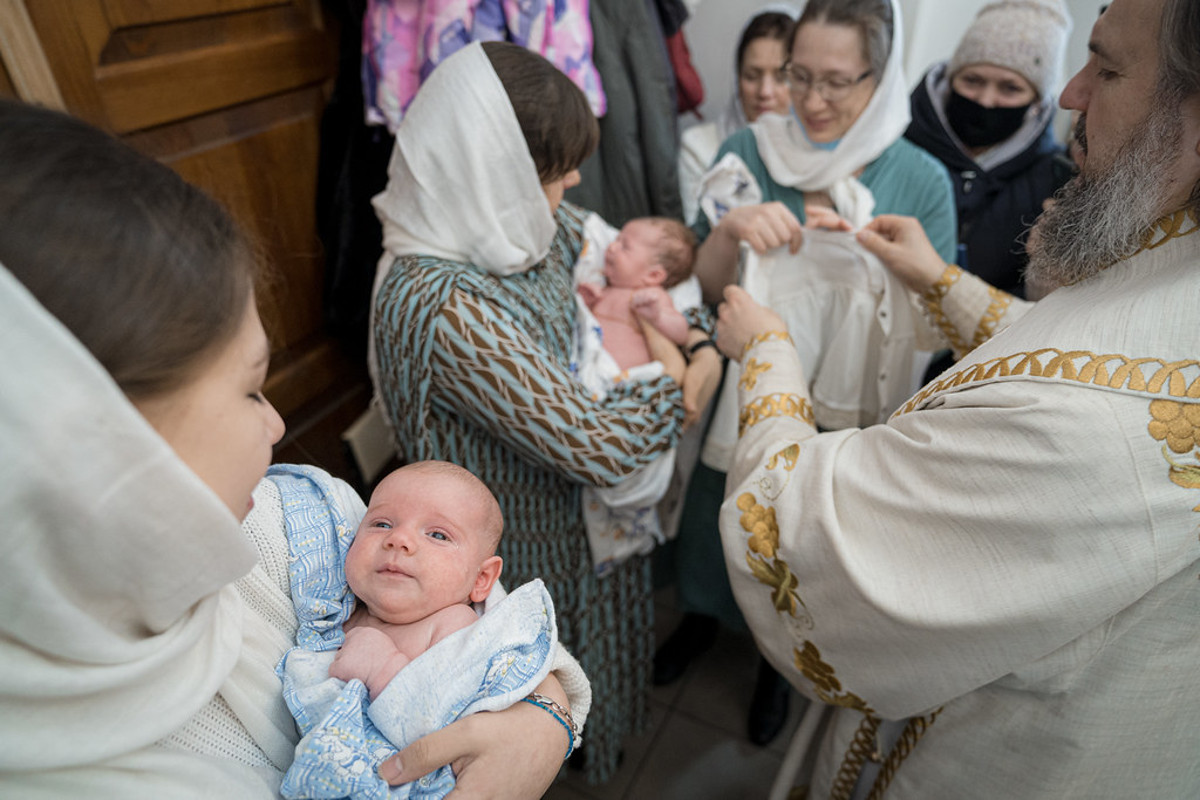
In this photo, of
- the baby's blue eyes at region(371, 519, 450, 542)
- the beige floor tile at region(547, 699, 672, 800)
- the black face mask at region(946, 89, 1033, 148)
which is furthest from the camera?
the black face mask at region(946, 89, 1033, 148)

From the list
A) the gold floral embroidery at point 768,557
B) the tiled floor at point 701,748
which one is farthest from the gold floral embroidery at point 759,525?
the tiled floor at point 701,748

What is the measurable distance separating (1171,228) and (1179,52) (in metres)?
0.20

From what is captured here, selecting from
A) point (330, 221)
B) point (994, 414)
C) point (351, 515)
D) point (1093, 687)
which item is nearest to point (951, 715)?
point (1093, 687)

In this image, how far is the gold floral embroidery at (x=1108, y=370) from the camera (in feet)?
2.62

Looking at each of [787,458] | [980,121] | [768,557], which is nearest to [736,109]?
[980,121]

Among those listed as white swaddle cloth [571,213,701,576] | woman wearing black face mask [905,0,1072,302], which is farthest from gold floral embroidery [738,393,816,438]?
woman wearing black face mask [905,0,1072,302]

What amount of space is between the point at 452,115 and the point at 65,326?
97 centimetres

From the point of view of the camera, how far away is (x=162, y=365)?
521mm

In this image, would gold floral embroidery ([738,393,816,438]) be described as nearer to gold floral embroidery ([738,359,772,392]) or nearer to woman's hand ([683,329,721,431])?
gold floral embroidery ([738,359,772,392])

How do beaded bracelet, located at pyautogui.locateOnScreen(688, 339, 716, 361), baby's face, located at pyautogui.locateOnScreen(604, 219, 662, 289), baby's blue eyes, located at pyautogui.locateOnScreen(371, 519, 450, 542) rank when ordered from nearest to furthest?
baby's blue eyes, located at pyautogui.locateOnScreen(371, 519, 450, 542)
beaded bracelet, located at pyautogui.locateOnScreen(688, 339, 716, 361)
baby's face, located at pyautogui.locateOnScreen(604, 219, 662, 289)

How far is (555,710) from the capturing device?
83 centimetres

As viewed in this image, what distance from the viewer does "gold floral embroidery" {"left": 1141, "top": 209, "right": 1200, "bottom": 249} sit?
33.8 inches

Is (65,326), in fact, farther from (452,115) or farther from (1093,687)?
(1093,687)

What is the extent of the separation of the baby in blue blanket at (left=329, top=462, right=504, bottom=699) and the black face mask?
7.34 ft
